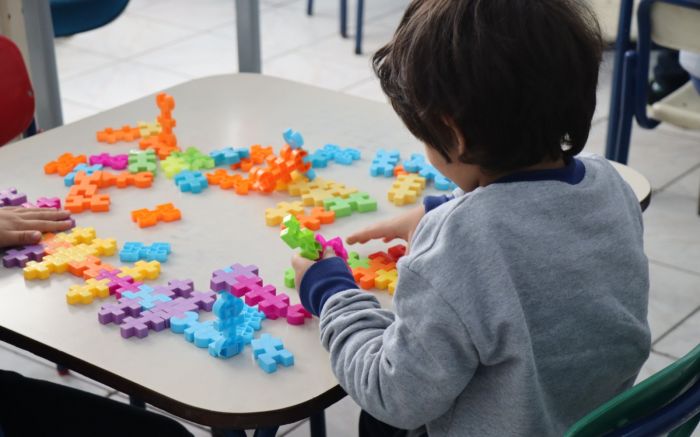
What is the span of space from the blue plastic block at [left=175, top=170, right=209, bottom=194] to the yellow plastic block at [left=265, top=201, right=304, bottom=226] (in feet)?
0.47

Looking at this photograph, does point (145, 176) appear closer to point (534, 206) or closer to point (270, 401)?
point (270, 401)

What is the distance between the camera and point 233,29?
204 inches

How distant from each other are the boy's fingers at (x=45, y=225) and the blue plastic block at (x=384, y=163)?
527mm

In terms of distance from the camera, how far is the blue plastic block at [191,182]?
1.66m

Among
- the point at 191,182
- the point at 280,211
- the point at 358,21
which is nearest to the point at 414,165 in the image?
the point at 280,211

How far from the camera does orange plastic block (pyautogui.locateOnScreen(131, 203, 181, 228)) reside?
1.54 m

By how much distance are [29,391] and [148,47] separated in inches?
144

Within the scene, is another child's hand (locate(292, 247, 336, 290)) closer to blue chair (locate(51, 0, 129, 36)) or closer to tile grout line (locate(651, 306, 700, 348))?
tile grout line (locate(651, 306, 700, 348))

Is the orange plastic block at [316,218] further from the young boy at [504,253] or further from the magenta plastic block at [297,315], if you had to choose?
the young boy at [504,253]

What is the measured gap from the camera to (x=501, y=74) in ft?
3.48

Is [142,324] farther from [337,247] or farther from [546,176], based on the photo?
[546,176]

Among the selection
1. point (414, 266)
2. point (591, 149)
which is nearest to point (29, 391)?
point (414, 266)

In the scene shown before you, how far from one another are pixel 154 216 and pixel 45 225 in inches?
6.5

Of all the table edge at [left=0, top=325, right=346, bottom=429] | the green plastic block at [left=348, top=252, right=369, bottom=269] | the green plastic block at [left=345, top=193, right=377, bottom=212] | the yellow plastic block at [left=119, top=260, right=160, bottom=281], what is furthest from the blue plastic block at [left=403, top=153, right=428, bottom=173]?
the table edge at [left=0, top=325, right=346, bottom=429]
